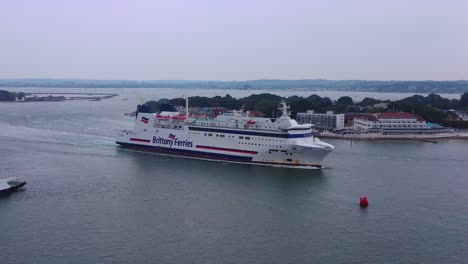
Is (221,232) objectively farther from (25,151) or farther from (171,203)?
(25,151)

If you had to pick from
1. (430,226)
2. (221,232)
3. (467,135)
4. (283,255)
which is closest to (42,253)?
(221,232)

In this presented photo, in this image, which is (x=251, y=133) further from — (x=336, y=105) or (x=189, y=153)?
(x=336, y=105)

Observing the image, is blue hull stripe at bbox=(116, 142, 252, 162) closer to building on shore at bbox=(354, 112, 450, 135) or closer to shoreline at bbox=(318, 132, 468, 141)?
shoreline at bbox=(318, 132, 468, 141)

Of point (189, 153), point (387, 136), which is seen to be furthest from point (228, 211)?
point (387, 136)

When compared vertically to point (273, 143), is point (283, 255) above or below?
→ below

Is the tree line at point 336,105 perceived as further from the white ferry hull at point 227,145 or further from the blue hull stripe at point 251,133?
the blue hull stripe at point 251,133

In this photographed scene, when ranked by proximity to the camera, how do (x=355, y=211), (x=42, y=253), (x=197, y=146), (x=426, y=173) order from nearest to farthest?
1. (x=42, y=253)
2. (x=355, y=211)
3. (x=426, y=173)
4. (x=197, y=146)

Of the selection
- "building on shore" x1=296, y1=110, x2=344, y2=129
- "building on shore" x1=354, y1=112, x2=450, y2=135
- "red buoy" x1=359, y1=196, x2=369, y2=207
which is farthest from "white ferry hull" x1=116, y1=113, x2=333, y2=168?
"building on shore" x1=296, y1=110, x2=344, y2=129
